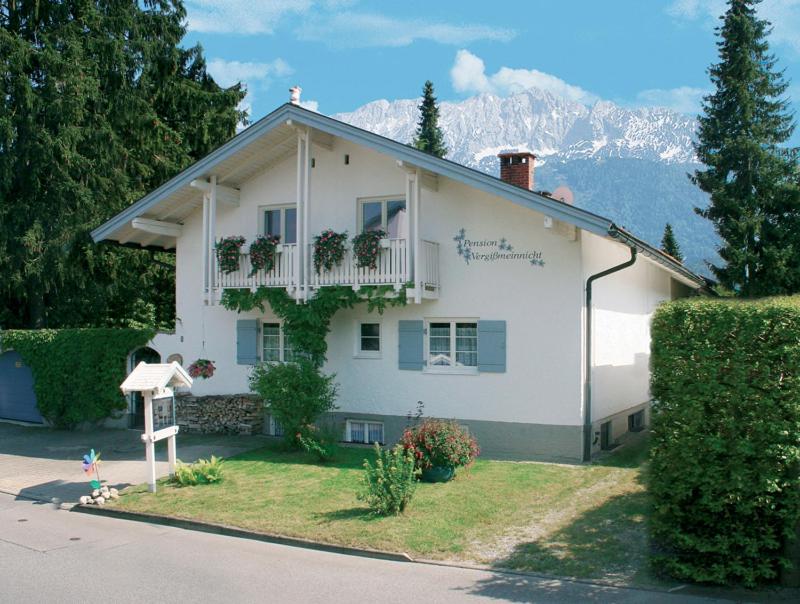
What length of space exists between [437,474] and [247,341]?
7504 millimetres

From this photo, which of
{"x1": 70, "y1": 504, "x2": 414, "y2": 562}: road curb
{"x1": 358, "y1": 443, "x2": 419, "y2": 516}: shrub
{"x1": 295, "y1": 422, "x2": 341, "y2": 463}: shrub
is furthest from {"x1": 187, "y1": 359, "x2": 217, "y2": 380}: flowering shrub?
{"x1": 358, "y1": 443, "x2": 419, "y2": 516}: shrub

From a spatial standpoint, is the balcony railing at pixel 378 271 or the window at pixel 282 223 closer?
the balcony railing at pixel 378 271

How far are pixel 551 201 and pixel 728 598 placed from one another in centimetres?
794

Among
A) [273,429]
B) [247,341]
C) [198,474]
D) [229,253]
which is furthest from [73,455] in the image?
[229,253]

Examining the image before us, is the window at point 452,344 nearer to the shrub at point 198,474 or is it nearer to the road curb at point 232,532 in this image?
the shrub at point 198,474

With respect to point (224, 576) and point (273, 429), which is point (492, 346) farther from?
point (224, 576)

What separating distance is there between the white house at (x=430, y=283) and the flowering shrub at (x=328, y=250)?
0.22m

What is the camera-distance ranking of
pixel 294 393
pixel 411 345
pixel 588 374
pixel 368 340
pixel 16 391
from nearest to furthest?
pixel 588 374 < pixel 294 393 < pixel 411 345 < pixel 368 340 < pixel 16 391

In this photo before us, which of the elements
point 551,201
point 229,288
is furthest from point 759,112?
point 229,288

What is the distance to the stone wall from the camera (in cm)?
1791

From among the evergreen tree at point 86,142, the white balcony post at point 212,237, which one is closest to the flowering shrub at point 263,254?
the white balcony post at point 212,237

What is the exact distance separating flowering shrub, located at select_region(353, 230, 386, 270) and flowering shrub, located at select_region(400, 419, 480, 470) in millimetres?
4234

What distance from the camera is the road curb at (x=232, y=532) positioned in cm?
891

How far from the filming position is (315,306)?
16.0 metres
